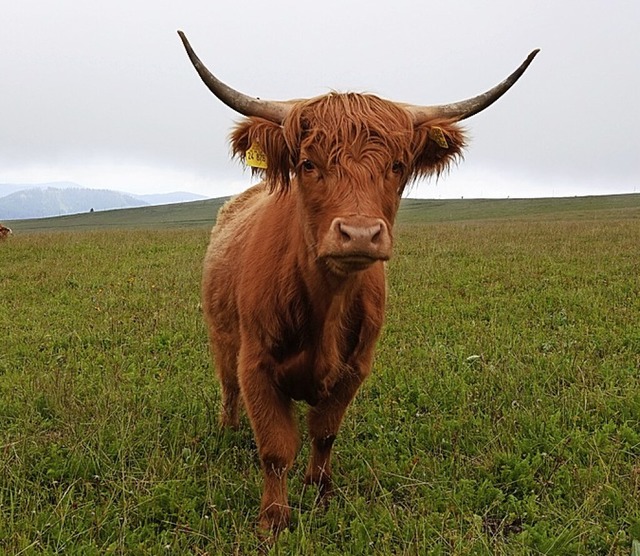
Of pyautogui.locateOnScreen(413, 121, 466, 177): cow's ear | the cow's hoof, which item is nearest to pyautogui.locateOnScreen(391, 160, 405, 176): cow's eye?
pyautogui.locateOnScreen(413, 121, 466, 177): cow's ear

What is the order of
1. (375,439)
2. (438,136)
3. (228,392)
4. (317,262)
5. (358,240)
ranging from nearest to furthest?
(358,240)
(317,262)
(438,136)
(375,439)
(228,392)

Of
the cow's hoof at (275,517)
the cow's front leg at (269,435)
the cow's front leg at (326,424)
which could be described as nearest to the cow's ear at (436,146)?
the cow's front leg at (326,424)

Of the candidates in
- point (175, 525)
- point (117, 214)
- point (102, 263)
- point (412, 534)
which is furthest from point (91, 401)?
point (117, 214)

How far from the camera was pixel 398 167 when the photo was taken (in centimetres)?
349

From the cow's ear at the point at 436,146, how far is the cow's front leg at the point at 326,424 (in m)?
1.47

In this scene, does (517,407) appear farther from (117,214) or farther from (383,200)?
(117,214)

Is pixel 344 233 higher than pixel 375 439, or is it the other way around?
pixel 344 233

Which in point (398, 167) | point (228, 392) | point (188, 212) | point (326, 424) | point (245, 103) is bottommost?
point (228, 392)

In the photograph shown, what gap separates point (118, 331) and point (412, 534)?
554 cm

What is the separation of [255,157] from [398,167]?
0.95 m

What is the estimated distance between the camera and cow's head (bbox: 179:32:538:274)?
3.02m

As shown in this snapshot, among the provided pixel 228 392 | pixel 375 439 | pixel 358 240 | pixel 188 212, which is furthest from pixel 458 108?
pixel 188 212


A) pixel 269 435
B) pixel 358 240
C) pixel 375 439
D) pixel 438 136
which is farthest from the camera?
pixel 375 439

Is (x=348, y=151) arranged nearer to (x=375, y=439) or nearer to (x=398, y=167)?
(x=398, y=167)
